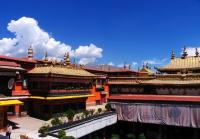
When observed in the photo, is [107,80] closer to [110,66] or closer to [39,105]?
[110,66]

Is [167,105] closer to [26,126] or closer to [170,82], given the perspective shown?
[170,82]

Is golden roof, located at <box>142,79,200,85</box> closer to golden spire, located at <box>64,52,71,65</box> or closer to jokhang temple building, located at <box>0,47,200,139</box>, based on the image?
jokhang temple building, located at <box>0,47,200,139</box>

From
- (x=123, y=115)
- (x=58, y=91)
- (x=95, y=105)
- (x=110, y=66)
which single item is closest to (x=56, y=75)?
(x=58, y=91)

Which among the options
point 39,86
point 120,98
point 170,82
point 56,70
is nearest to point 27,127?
point 39,86

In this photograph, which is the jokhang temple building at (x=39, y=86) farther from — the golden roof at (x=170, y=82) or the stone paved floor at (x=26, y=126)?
→ the golden roof at (x=170, y=82)

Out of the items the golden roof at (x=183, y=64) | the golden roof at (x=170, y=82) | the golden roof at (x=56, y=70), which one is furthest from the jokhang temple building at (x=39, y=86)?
the golden roof at (x=183, y=64)

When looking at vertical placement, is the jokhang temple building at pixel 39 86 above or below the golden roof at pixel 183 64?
below

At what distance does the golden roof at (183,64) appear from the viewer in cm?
3917

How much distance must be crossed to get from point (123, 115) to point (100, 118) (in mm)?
4584

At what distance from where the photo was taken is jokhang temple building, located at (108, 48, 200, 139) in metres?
31.3

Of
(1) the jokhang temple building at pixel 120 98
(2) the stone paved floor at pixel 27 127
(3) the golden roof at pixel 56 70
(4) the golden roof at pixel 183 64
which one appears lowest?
(2) the stone paved floor at pixel 27 127

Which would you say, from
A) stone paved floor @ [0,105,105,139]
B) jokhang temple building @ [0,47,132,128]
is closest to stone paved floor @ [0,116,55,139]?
stone paved floor @ [0,105,105,139]

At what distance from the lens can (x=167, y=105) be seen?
106 feet

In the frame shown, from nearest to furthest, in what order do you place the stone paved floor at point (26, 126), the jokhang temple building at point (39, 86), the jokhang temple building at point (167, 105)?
the stone paved floor at point (26, 126) < the jokhang temple building at point (39, 86) < the jokhang temple building at point (167, 105)
